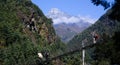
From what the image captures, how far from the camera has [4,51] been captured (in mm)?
120062

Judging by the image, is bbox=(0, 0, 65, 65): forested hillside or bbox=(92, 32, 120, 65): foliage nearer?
bbox=(92, 32, 120, 65): foliage

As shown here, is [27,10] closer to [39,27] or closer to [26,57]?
[39,27]

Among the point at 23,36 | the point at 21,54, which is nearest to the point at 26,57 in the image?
the point at 21,54

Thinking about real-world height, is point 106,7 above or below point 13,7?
below

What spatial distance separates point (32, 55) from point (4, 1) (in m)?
52.5

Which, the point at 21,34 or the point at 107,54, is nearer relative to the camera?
the point at 107,54

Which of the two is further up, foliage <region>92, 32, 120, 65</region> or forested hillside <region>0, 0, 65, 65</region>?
forested hillside <region>0, 0, 65, 65</region>

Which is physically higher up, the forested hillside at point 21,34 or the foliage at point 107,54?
the forested hillside at point 21,34

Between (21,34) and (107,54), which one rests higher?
(21,34)

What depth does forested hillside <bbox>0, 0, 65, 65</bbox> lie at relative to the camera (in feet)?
396

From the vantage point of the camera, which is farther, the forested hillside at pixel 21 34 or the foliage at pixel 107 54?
the forested hillside at pixel 21 34

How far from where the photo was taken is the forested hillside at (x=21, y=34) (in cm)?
12069

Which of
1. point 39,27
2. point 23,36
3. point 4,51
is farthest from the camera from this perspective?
point 39,27

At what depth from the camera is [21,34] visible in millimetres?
145875
